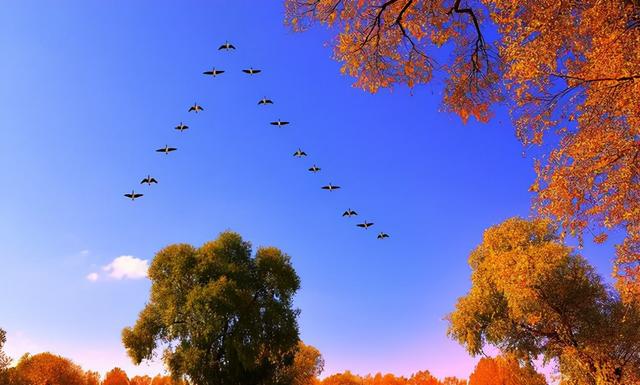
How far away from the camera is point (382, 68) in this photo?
14.1m

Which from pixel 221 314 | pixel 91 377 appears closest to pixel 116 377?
pixel 91 377

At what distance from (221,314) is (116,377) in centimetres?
3896

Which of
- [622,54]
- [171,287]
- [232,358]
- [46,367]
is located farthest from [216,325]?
[46,367]

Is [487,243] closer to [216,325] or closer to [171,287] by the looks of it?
[216,325]

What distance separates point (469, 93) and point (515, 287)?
56.9 ft

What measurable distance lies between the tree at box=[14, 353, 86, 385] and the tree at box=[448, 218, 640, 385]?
120 ft

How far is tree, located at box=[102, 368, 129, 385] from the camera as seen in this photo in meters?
57.0

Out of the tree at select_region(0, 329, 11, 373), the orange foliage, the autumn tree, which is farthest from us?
the orange foliage

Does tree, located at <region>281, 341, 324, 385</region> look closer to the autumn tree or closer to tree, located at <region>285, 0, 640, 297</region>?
the autumn tree

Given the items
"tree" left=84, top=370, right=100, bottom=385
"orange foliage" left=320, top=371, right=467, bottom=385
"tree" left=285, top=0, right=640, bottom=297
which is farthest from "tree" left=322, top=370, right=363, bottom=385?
"tree" left=285, top=0, right=640, bottom=297

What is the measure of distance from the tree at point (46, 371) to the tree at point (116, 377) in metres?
10.0

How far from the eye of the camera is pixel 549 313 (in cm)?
2834

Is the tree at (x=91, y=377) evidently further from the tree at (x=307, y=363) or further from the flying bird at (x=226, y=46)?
the flying bird at (x=226, y=46)

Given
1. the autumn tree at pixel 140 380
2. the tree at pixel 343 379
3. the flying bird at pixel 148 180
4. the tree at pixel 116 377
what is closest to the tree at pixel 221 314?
the flying bird at pixel 148 180
